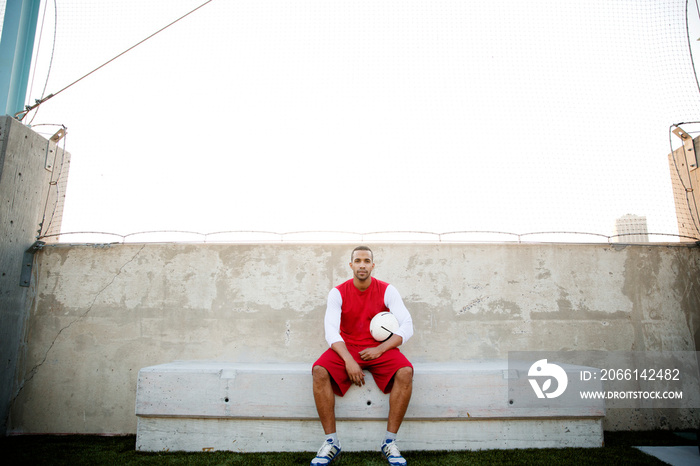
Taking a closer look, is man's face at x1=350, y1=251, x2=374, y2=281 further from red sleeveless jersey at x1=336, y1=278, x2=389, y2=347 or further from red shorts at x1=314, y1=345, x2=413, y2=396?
red shorts at x1=314, y1=345, x2=413, y2=396

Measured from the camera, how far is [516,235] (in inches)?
146

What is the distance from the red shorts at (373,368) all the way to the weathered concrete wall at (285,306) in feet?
2.58

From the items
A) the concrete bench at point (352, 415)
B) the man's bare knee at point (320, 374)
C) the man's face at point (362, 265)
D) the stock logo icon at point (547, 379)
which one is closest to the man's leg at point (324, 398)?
the man's bare knee at point (320, 374)

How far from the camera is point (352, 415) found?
105 inches

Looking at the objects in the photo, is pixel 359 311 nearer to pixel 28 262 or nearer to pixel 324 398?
pixel 324 398

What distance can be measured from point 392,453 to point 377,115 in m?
2.99

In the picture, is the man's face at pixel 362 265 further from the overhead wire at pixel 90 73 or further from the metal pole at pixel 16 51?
the metal pole at pixel 16 51

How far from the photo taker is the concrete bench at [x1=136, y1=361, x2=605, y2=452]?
269cm

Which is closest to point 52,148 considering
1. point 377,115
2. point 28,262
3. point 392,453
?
point 28,262

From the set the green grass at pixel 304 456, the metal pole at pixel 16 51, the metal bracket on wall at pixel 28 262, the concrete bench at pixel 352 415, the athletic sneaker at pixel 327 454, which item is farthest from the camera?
the metal pole at pixel 16 51

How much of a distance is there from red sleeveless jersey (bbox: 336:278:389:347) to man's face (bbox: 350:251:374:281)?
120 mm

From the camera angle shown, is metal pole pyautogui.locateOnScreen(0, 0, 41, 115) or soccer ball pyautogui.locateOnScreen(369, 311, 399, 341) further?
metal pole pyautogui.locateOnScreen(0, 0, 41, 115)

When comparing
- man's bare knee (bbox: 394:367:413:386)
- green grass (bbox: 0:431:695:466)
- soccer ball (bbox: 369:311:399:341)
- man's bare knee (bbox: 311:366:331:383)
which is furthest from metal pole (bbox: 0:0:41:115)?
man's bare knee (bbox: 394:367:413:386)

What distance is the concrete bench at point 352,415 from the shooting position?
2.69 m
